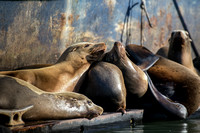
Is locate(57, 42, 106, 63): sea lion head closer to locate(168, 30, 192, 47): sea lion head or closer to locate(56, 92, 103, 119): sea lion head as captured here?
locate(56, 92, 103, 119): sea lion head

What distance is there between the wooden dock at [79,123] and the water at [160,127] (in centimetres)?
10

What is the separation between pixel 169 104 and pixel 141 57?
1009 mm

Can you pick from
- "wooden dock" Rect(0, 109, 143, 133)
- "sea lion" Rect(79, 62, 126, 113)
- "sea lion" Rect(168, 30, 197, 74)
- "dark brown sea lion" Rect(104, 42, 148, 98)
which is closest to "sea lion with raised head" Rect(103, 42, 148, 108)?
"dark brown sea lion" Rect(104, 42, 148, 98)

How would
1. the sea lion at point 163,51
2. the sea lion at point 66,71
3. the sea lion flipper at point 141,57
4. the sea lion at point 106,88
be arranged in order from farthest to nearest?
the sea lion at point 163,51 < the sea lion flipper at point 141,57 < the sea lion at point 106,88 < the sea lion at point 66,71

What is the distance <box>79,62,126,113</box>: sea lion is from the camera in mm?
4779

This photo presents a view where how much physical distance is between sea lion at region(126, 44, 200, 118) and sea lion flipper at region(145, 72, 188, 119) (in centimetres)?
22

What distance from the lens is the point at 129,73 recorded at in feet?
17.4

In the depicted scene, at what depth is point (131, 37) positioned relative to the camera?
8.18 m

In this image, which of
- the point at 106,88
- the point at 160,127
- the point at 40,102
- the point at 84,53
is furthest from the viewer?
the point at 84,53

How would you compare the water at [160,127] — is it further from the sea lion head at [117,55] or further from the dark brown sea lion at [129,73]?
the sea lion head at [117,55]

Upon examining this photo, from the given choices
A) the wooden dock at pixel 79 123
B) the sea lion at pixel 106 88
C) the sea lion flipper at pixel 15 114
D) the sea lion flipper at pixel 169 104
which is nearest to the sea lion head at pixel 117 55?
the sea lion at pixel 106 88

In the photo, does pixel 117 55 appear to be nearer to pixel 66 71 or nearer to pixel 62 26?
pixel 66 71

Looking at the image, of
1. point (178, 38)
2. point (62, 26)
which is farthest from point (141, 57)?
point (178, 38)

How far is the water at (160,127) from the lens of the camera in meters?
4.15
